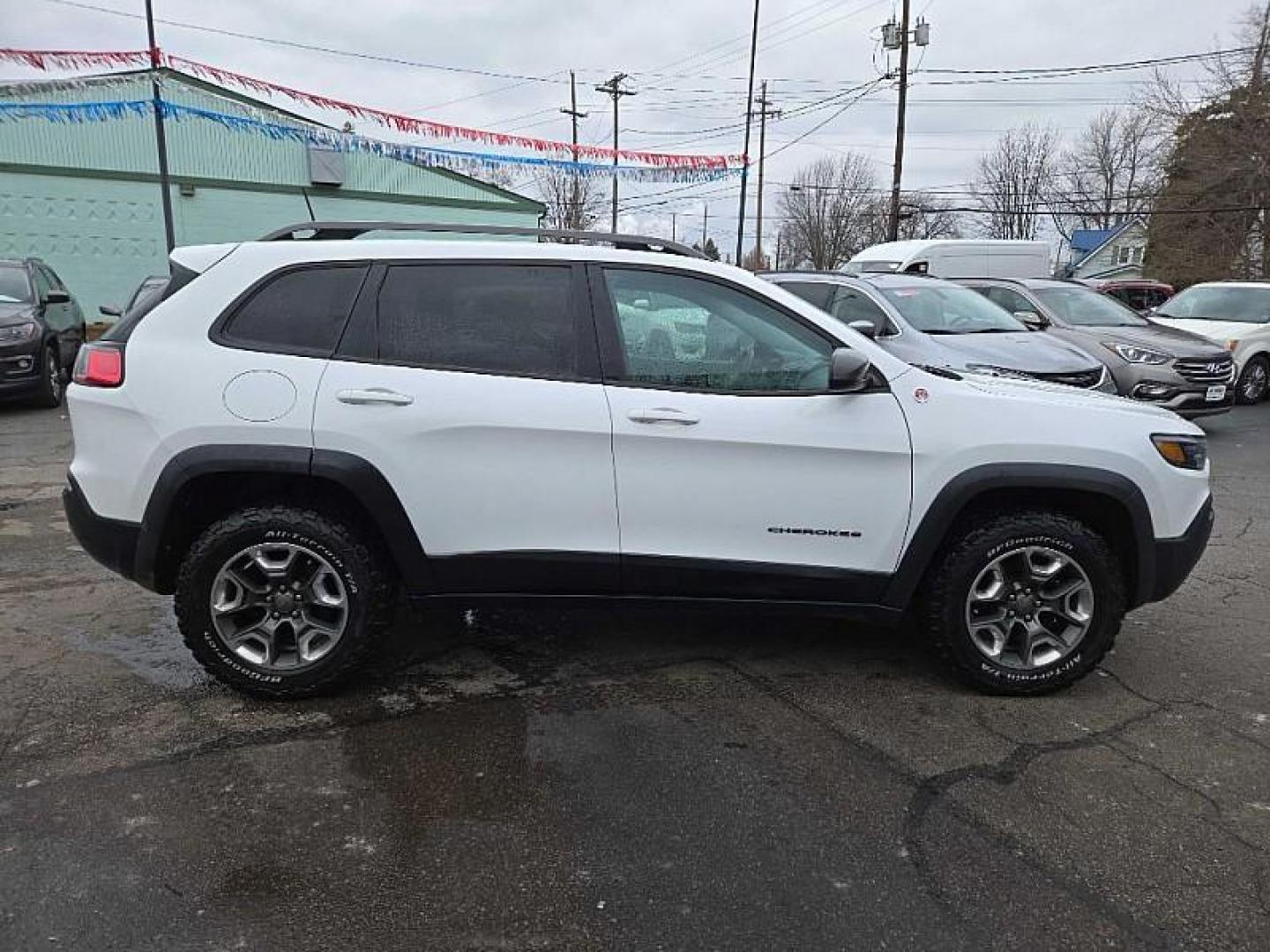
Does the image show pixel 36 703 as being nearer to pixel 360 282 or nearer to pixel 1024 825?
pixel 360 282

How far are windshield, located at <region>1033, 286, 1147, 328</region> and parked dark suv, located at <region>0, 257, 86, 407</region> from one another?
11.2m

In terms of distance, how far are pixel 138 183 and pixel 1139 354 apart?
23080 mm

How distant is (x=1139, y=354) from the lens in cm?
993

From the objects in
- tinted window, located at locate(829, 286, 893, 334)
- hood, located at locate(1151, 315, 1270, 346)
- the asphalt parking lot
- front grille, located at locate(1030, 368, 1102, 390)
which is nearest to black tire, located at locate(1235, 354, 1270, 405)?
hood, located at locate(1151, 315, 1270, 346)

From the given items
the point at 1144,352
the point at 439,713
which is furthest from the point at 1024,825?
the point at 1144,352

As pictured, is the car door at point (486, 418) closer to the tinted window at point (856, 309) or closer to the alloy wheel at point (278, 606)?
the alloy wheel at point (278, 606)

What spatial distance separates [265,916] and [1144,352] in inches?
397

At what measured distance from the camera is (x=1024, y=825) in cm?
286

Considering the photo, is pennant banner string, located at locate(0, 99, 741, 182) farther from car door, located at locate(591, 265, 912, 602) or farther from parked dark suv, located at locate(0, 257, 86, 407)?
car door, located at locate(591, 265, 912, 602)

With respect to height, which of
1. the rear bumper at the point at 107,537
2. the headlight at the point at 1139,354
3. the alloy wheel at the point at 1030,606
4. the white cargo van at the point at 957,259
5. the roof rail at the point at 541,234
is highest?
the white cargo van at the point at 957,259

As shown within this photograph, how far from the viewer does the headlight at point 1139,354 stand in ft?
32.4

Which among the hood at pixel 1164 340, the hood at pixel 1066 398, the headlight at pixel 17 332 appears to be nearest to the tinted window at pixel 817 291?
the hood at pixel 1164 340

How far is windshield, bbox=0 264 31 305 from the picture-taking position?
11.0 meters

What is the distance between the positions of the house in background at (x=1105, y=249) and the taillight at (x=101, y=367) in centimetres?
6424
